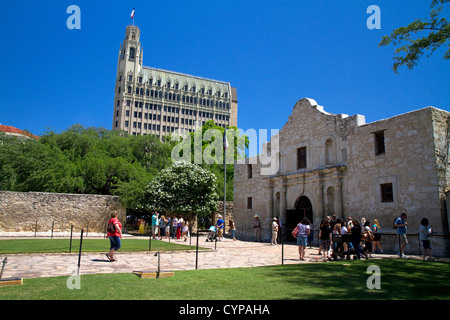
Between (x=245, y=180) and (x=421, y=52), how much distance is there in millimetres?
17256

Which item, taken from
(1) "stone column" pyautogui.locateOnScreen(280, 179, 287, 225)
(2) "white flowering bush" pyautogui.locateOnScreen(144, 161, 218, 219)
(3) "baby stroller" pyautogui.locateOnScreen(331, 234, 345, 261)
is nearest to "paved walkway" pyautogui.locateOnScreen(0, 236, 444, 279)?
(3) "baby stroller" pyautogui.locateOnScreen(331, 234, 345, 261)

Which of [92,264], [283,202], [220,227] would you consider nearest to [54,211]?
[220,227]

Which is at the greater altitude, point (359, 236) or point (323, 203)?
point (323, 203)

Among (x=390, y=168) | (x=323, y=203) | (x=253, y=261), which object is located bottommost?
(x=253, y=261)

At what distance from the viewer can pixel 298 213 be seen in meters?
22.1

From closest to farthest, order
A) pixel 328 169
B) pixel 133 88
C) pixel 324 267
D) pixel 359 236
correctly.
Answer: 1. pixel 324 267
2. pixel 359 236
3. pixel 328 169
4. pixel 133 88

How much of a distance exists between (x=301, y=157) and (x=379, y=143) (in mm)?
5838

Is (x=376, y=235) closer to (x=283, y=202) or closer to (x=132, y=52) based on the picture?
(x=283, y=202)

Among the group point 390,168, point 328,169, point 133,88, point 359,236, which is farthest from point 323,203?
point 133,88

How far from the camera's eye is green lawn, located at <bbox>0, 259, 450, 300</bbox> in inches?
229

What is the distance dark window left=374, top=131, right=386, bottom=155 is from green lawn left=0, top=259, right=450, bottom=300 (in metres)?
9.09
